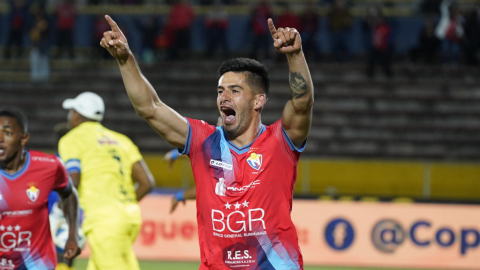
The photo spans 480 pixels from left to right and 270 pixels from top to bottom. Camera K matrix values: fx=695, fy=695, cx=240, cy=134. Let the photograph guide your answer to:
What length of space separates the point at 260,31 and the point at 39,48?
21.3ft

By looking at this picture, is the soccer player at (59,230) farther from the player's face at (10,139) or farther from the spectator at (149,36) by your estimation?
the spectator at (149,36)

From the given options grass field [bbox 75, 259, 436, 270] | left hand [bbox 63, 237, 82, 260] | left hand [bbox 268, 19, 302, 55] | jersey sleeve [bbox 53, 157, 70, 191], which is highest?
left hand [bbox 268, 19, 302, 55]

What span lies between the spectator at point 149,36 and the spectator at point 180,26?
1.49ft

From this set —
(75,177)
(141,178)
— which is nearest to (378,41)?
(141,178)

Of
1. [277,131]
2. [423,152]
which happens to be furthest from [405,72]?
[277,131]

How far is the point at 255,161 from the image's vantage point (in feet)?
14.7

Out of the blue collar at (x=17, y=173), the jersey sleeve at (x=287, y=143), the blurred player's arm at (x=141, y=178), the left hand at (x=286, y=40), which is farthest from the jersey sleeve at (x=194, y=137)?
the blurred player's arm at (x=141, y=178)

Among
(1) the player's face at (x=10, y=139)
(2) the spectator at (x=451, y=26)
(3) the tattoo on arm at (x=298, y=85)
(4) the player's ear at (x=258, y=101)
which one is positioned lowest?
(1) the player's face at (x=10, y=139)

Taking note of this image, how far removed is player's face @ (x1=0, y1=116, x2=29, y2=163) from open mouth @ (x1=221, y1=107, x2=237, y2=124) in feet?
6.94

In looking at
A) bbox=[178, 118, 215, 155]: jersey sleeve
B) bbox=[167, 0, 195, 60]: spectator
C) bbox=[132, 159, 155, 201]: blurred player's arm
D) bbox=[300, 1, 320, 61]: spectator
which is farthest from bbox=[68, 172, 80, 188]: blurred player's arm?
bbox=[167, 0, 195, 60]: spectator

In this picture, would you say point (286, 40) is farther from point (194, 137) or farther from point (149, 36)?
point (149, 36)

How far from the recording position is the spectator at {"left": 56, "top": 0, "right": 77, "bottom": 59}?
20.1 metres

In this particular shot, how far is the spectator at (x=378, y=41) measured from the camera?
18.4 metres

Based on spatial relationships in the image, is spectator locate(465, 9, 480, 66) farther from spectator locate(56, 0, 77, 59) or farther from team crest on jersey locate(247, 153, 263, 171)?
team crest on jersey locate(247, 153, 263, 171)
